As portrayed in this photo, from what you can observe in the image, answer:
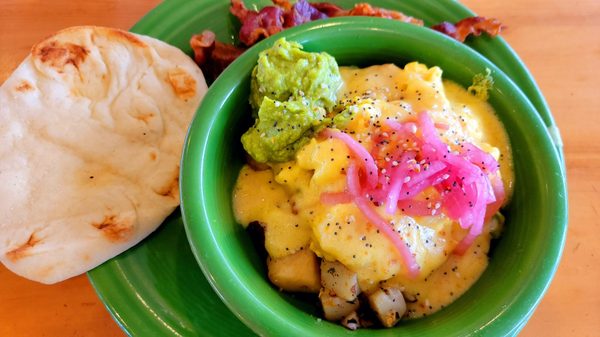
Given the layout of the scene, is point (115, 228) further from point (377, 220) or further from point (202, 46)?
point (377, 220)

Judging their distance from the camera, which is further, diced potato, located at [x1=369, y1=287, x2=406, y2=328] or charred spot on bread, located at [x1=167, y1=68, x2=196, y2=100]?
charred spot on bread, located at [x1=167, y1=68, x2=196, y2=100]

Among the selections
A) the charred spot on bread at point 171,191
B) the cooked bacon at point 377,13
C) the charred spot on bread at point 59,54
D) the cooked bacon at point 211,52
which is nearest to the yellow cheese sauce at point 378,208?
the charred spot on bread at point 171,191

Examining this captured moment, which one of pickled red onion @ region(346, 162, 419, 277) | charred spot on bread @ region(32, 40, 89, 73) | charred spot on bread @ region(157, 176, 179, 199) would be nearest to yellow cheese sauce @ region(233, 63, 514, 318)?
pickled red onion @ region(346, 162, 419, 277)

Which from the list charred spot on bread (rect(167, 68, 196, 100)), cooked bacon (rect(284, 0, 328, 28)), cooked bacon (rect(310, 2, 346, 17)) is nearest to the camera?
charred spot on bread (rect(167, 68, 196, 100))

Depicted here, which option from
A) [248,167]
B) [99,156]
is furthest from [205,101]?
[99,156]

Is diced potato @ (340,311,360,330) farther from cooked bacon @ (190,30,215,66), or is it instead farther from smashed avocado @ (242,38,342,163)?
cooked bacon @ (190,30,215,66)

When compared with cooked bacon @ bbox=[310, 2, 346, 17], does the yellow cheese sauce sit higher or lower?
lower

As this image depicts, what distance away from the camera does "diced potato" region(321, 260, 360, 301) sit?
1.62 m

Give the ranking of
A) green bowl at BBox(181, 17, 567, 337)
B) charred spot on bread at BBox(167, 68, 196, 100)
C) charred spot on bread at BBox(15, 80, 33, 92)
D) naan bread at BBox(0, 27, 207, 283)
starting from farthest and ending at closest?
charred spot on bread at BBox(167, 68, 196, 100) → charred spot on bread at BBox(15, 80, 33, 92) → naan bread at BBox(0, 27, 207, 283) → green bowl at BBox(181, 17, 567, 337)

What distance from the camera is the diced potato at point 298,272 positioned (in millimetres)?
1679

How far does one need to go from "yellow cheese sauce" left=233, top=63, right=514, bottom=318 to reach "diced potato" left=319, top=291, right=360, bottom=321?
0.27 ft

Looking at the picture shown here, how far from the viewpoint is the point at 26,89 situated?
6.05ft

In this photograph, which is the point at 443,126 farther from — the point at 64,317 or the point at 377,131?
the point at 64,317

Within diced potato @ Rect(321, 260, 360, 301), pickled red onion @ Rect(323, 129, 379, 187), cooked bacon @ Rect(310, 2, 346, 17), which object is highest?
cooked bacon @ Rect(310, 2, 346, 17)
